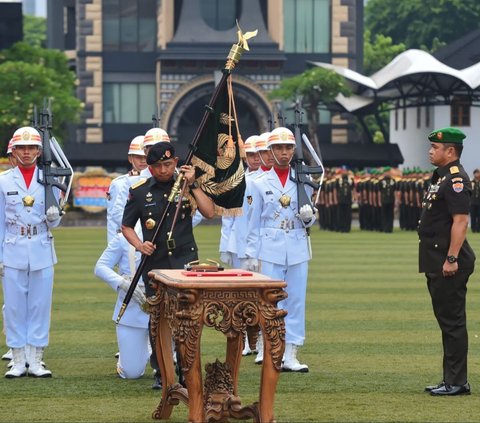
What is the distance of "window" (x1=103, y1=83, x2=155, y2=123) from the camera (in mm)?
72562

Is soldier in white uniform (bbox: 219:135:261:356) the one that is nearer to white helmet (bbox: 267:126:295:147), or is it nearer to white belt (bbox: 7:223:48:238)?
white helmet (bbox: 267:126:295:147)

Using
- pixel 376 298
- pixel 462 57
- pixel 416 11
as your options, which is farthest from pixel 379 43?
pixel 376 298

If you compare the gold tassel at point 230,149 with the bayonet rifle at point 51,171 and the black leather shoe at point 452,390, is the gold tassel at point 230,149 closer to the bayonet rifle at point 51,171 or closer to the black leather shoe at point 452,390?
the black leather shoe at point 452,390

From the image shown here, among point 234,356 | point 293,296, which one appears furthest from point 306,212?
point 234,356

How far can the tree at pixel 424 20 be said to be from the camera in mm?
88938

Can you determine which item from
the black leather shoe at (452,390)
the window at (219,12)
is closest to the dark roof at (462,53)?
the window at (219,12)

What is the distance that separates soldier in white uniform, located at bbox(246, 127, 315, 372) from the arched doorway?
53333mm

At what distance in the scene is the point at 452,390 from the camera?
12422mm

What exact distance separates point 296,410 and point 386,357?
11.0ft

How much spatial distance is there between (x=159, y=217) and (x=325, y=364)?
304 cm

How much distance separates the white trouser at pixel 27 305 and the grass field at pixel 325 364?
41cm

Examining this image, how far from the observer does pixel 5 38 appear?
205ft

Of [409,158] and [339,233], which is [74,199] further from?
[409,158]

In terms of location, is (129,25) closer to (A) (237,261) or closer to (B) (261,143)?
(A) (237,261)
